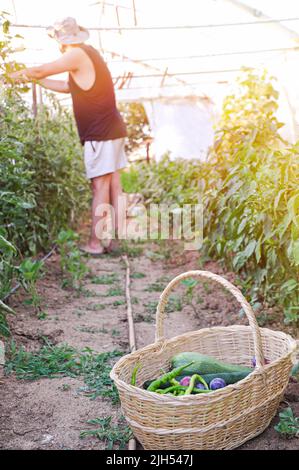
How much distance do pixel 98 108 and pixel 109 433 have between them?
343cm

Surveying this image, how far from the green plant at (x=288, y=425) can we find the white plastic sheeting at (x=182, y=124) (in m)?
9.18

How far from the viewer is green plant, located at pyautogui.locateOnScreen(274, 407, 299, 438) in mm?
2008

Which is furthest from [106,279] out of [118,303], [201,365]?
[201,365]

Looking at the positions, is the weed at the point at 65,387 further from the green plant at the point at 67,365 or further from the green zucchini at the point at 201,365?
the green zucchini at the point at 201,365

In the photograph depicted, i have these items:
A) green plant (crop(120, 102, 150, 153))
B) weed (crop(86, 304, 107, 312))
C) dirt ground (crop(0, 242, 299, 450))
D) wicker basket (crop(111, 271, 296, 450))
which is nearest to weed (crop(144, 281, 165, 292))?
dirt ground (crop(0, 242, 299, 450))

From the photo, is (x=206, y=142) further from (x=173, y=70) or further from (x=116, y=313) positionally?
(x=116, y=313)

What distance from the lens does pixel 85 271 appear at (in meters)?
4.31

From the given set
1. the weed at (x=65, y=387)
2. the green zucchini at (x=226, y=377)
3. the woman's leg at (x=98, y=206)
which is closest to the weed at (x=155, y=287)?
the woman's leg at (x=98, y=206)

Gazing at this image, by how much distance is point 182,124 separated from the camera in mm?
11508

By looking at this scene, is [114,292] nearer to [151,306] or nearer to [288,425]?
[151,306]

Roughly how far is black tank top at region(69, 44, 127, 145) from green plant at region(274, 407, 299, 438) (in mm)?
3423

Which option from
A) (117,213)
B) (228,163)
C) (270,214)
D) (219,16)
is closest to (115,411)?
(270,214)

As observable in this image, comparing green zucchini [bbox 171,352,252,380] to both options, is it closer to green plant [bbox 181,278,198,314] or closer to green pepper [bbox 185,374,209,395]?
green pepper [bbox 185,374,209,395]
